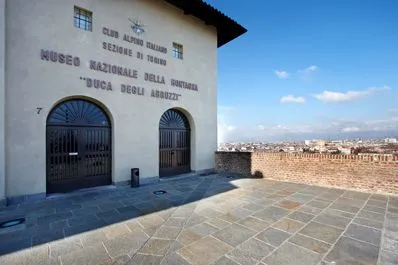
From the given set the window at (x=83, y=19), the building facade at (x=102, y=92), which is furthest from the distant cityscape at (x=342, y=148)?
the window at (x=83, y=19)

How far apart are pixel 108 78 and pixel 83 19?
200 cm

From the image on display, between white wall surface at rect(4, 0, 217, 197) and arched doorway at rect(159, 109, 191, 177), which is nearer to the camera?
white wall surface at rect(4, 0, 217, 197)

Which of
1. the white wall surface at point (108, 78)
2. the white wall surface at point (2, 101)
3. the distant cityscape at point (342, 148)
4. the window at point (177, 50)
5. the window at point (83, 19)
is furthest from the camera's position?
the window at point (177, 50)

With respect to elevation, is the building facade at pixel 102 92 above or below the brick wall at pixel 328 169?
above

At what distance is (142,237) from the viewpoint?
3.57 metres

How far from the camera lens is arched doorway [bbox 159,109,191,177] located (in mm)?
8930

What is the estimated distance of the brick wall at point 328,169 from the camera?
6.21 meters

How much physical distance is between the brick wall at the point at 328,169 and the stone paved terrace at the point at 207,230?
57 cm

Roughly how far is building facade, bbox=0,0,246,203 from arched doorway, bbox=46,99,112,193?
0.10 feet

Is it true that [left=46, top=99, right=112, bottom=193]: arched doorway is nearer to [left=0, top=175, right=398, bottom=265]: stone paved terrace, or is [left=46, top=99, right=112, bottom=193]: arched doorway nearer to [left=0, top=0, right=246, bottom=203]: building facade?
[left=0, top=0, right=246, bottom=203]: building facade

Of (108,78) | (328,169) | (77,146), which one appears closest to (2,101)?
(77,146)

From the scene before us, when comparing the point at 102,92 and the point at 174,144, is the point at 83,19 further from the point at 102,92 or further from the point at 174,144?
the point at 174,144

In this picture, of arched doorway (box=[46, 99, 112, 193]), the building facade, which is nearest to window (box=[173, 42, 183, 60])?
the building facade

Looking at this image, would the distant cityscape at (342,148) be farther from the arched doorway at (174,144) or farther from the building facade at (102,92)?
the building facade at (102,92)
